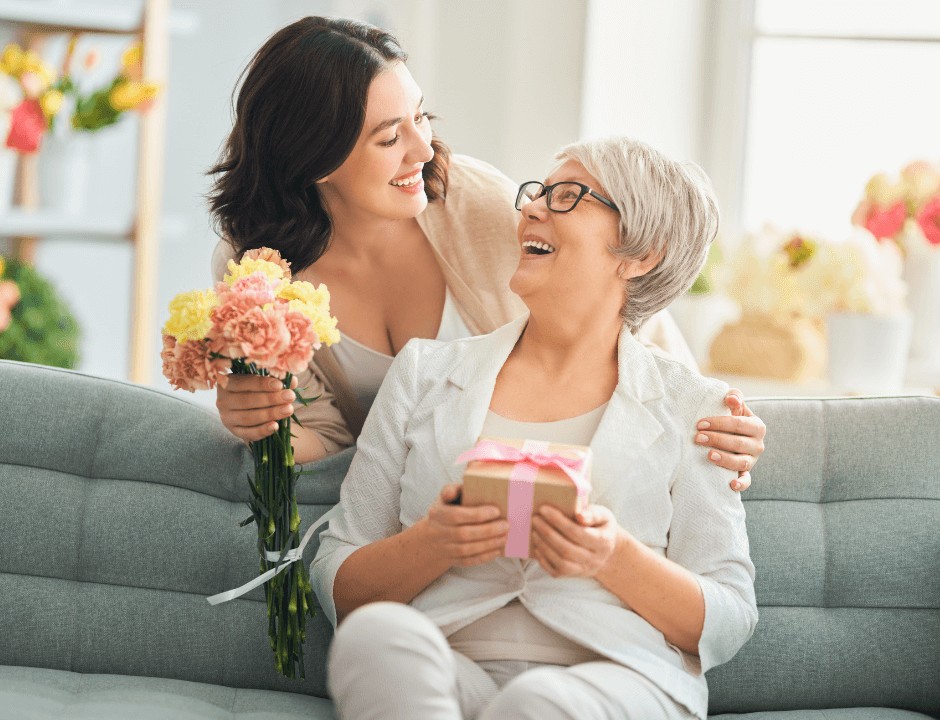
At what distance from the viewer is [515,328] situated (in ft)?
5.93

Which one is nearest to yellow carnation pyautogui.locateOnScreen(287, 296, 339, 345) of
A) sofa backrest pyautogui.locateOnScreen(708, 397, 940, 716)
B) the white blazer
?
the white blazer

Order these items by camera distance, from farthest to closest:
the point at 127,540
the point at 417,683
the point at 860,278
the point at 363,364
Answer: the point at 860,278 → the point at 363,364 → the point at 127,540 → the point at 417,683

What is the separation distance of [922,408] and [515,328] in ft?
2.65

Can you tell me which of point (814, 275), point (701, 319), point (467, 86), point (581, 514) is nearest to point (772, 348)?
point (814, 275)

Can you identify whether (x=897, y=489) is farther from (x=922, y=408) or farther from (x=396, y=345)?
(x=396, y=345)

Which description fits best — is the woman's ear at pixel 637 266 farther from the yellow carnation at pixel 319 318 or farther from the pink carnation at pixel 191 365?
the pink carnation at pixel 191 365

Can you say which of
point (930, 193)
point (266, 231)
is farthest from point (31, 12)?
point (930, 193)

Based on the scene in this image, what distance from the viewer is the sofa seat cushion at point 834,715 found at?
5.86 ft

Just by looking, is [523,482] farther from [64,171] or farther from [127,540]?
[64,171]

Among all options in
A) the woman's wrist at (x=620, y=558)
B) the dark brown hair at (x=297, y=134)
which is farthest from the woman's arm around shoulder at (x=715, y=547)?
the dark brown hair at (x=297, y=134)

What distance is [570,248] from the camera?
168cm

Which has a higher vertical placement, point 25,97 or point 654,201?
point 25,97

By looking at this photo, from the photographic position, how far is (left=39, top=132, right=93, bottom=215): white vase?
3.34 metres

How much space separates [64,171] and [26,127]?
24cm
